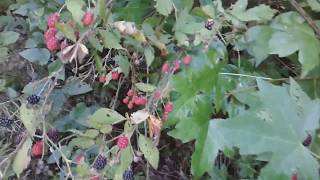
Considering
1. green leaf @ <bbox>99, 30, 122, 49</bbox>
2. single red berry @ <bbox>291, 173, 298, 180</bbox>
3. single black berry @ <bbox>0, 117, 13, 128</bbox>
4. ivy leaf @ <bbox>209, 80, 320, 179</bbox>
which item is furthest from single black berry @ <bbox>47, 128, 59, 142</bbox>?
single red berry @ <bbox>291, 173, 298, 180</bbox>

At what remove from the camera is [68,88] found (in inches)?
57.6

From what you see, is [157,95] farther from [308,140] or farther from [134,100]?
[308,140]

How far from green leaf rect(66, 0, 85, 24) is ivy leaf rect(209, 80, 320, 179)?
423 mm

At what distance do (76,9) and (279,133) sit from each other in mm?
548

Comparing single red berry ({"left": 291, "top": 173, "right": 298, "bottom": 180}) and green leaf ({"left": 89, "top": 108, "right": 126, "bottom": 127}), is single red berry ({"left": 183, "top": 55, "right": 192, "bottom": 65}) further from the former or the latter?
single red berry ({"left": 291, "top": 173, "right": 298, "bottom": 180})

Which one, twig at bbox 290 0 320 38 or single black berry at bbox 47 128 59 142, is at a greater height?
twig at bbox 290 0 320 38

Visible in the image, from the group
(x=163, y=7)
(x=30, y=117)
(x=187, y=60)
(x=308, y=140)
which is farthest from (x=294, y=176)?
(x=30, y=117)

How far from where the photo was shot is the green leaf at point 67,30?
3.59ft

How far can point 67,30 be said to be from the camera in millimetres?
1112

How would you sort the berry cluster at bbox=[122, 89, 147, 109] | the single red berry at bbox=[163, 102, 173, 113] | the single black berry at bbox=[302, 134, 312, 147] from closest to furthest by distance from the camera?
1. the single black berry at bbox=[302, 134, 312, 147]
2. the single red berry at bbox=[163, 102, 173, 113]
3. the berry cluster at bbox=[122, 89, 147, 109]

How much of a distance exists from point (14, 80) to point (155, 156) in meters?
0.64

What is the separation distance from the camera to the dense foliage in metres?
0.98

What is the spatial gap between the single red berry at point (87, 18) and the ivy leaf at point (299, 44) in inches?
16.7

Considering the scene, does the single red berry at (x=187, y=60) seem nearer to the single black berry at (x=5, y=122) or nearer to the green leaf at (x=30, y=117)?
the green leaf at (x=30, y=117)
